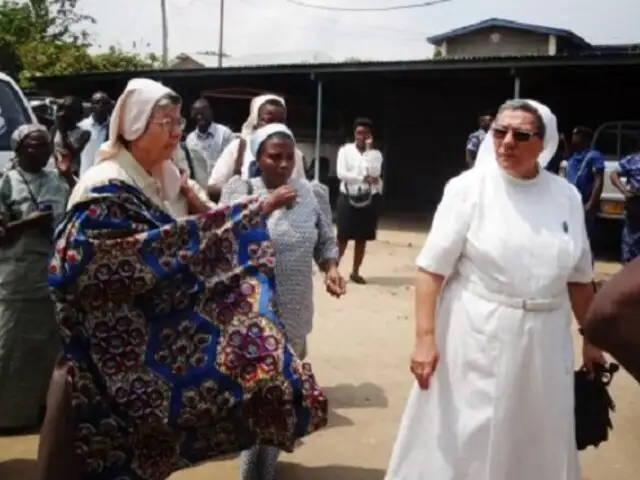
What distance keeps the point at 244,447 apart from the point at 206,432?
0.17m

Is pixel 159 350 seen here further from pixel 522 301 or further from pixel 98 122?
pixel 98 122

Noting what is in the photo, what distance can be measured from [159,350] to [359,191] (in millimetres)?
7050

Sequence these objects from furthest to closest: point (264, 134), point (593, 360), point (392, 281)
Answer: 1. point (392, 281)
2. point (264, 134)
3. point (593, 360)

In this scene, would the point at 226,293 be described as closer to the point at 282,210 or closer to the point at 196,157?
the point at 282,210

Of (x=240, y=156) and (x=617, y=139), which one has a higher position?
(x=617, y=139)

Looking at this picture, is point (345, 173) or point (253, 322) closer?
point (253, 322)

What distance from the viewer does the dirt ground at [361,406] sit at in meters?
5.04

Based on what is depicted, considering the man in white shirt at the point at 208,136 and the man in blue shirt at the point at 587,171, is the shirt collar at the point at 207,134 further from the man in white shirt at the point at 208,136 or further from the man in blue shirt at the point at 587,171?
the man in blue shirt at the point at 587,171

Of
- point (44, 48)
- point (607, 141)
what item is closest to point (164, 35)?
point (44, 48)

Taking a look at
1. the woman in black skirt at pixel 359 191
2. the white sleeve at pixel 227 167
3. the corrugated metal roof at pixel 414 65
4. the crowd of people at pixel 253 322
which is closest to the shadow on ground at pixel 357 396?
the white sleeve at pixel 227 167

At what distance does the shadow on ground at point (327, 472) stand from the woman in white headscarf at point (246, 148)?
59.9 inches

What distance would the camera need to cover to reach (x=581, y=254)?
151 inches

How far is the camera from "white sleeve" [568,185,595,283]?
12.6ft

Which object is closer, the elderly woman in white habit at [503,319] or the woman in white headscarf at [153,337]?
the woman in white headscarf at [153,337]
